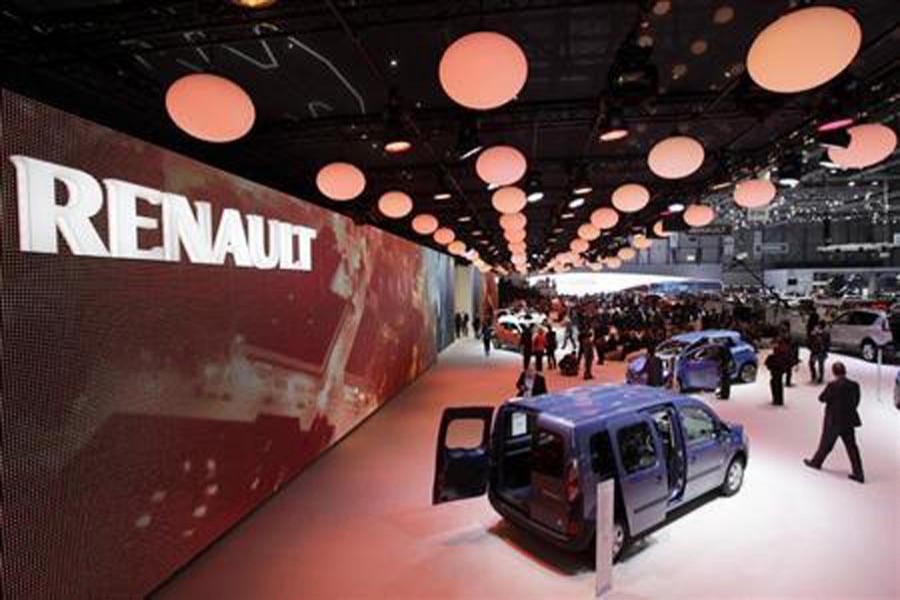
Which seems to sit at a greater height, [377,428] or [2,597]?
[2,597]

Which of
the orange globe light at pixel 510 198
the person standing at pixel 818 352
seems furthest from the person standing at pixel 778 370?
the orange globe light at pixel 510 198

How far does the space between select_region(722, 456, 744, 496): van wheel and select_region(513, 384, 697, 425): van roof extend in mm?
1029

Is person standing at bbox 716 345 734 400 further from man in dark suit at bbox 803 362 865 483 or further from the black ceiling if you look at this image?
man in dark suit at bbox 803 362 865 483

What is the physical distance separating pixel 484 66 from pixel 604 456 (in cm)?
337

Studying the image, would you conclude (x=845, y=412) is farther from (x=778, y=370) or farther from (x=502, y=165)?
(x=502, y=165)

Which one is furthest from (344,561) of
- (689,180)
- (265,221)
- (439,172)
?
(689,180)

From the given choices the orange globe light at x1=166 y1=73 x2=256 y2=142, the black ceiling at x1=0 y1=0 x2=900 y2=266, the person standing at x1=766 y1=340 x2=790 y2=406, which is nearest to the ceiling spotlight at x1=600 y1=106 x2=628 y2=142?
the black ceiling at x1=0 y1=0 x2=900 y2=266

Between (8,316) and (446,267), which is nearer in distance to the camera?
(8,316)

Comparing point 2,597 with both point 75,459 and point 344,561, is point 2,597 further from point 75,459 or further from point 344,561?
point 344,561

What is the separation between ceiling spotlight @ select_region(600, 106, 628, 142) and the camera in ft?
14.7

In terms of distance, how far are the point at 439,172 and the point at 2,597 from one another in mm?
8204

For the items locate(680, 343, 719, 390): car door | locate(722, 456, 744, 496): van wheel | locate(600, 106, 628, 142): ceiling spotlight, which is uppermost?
locate(600, 106, 628, 142): ceiling spotlight

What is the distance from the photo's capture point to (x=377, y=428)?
29.4ft

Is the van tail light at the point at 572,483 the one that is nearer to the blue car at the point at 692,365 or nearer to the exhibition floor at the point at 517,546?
the exhibition floor at the point at 517,546
